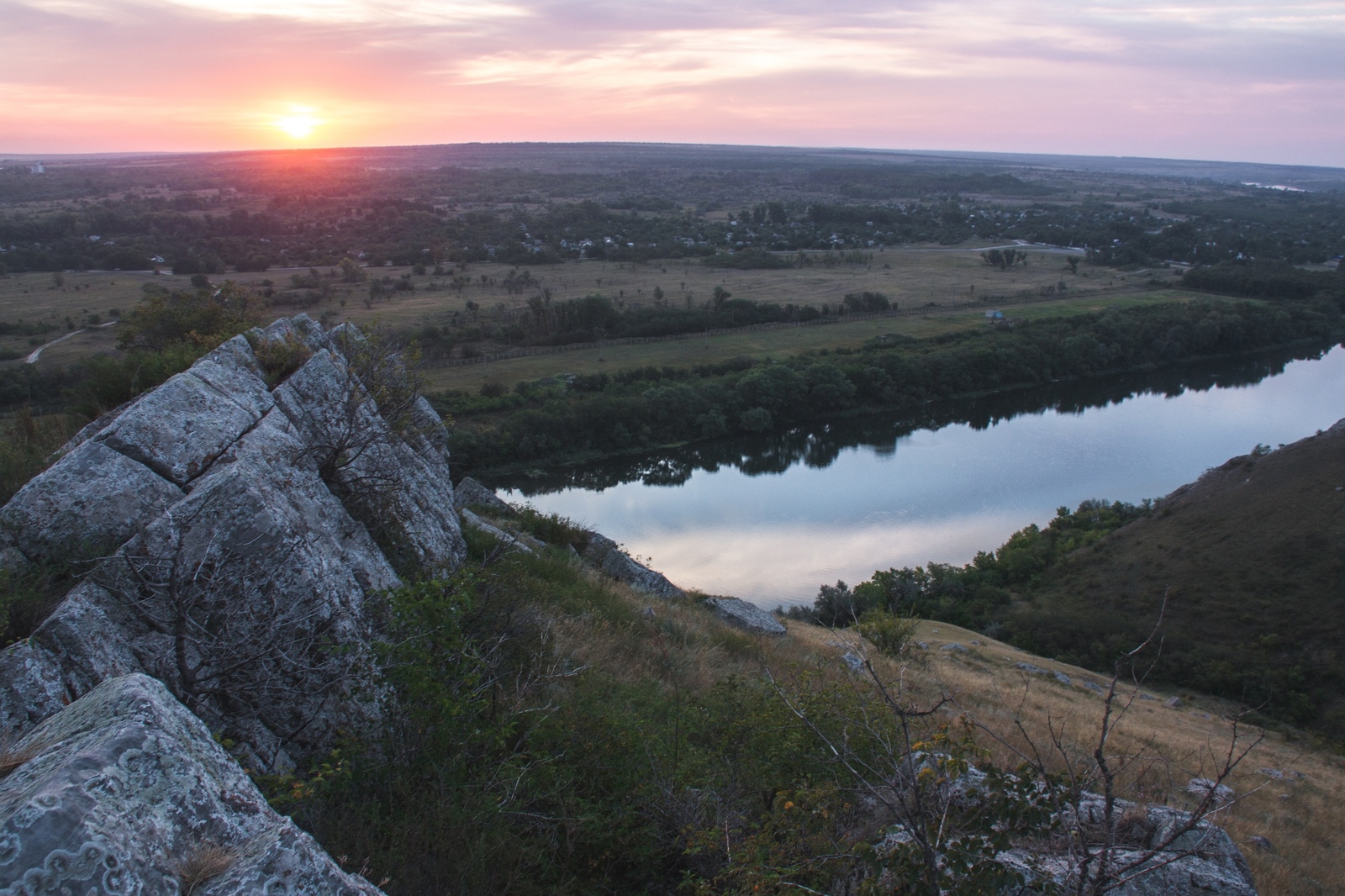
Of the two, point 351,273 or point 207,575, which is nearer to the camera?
point 207,575

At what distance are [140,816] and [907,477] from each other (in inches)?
1236

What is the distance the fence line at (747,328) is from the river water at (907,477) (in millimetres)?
11068

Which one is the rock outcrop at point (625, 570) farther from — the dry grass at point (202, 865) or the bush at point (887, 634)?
the dry grass at point (202, 865)

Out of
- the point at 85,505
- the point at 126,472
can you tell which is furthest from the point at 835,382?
the point at 85,505

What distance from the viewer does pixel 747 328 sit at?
49344 millimetres

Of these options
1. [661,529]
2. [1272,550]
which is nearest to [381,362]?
[661,529]

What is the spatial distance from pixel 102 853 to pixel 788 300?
55890 mm

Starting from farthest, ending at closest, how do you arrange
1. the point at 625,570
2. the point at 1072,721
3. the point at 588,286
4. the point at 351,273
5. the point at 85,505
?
the point at 588,286, the point at 351,273, the point at 625,570, the point at 1072,721, the point at 85,505

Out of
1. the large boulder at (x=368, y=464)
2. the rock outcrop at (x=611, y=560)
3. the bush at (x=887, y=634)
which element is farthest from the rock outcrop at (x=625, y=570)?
the large boulder at (x=368, y=464)

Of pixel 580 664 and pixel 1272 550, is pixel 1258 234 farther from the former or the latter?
pixel 580 664

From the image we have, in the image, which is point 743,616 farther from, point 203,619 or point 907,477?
point 907,477

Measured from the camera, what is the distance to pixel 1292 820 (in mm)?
7812

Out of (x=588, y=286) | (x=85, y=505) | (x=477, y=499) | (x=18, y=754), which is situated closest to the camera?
(x=18, y=754)

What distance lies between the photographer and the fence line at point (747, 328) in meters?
40.2
